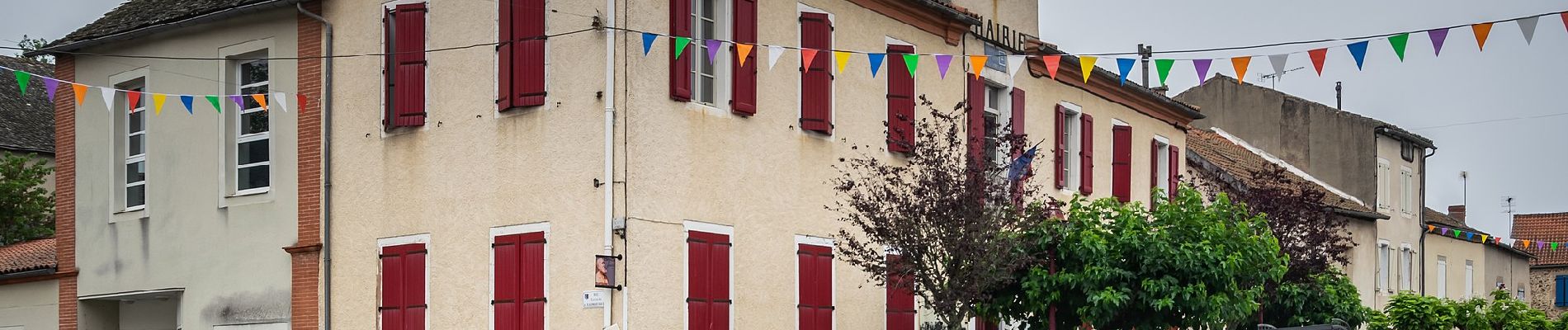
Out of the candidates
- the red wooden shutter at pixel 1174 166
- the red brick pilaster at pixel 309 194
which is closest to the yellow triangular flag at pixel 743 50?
the red brick pilaster at pixel 309 194

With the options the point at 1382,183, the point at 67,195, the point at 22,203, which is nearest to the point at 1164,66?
the point at 67,195

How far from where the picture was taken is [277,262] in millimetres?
18000

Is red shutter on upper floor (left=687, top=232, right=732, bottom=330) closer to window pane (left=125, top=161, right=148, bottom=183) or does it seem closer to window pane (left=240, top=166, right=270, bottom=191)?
window pane (left=240, top=166, right=270, bottom=191)

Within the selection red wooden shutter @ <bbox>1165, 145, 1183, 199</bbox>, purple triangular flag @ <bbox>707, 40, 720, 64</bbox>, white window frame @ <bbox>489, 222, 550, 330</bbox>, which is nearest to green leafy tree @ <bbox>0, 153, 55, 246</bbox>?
white window frame @ <bbox>489, 222, 550, 330</bbox>

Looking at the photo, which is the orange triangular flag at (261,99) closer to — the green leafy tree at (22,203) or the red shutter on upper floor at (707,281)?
the red shutter on upper floor at (707,281)

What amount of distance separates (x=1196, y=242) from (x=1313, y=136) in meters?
21.6

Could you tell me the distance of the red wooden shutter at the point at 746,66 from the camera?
52.5 feet

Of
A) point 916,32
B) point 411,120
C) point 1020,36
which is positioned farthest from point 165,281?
point 1020,36

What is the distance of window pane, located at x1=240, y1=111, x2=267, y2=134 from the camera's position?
18.5 meters

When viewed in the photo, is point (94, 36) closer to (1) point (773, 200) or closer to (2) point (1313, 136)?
(1) point (773, 200)

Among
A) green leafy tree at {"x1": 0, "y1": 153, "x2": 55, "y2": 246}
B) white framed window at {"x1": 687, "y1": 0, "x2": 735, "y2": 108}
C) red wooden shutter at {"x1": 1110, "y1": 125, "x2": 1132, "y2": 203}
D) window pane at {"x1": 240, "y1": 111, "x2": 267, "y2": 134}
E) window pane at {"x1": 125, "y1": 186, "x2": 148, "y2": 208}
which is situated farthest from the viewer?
green leafy tree at {"x1": 0, "y1": 153, "x2": 55, "y2": 246}

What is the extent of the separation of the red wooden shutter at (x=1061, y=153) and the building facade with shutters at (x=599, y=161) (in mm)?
4178

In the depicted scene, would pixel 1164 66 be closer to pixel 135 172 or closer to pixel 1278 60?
pixel 1278 60

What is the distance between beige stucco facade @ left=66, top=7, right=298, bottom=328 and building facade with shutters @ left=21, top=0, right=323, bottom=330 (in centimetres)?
2
